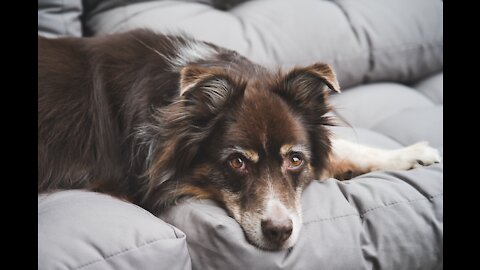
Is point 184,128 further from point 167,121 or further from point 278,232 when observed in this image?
point 278,232

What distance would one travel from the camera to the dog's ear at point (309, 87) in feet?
7.09

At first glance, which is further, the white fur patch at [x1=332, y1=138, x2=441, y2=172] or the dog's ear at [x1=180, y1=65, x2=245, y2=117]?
the white fur patch at [x1=332, y1=138, x2=441, y2=172]

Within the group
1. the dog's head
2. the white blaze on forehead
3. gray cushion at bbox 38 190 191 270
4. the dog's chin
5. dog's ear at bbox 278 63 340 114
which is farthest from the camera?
the white blaze on forehead

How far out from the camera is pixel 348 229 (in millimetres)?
1983

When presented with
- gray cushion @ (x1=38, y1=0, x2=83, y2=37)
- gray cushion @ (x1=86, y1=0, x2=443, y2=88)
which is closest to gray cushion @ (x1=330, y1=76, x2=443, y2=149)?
gray cushion @ (x1=86, y1=0, x2=443, y2=88)

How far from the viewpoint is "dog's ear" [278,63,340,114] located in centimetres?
216

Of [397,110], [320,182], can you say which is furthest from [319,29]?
[320,182]

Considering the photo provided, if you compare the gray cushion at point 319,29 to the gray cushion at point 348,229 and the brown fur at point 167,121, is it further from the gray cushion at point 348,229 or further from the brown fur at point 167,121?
the gray cushion at point 348,229

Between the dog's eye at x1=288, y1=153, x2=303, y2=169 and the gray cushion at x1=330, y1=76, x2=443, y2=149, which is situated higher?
the dog's eye at x1=288, y1=153, x2=303, y2=169

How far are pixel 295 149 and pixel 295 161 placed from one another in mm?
57

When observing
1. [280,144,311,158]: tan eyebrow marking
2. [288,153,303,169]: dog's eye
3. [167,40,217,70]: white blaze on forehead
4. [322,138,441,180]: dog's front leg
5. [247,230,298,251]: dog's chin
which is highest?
[167,40,217,70]: white blaze on forehead

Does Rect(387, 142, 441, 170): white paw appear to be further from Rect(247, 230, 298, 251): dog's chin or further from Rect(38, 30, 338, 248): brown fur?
Rect(247, 230, 298, 251): dog's chin

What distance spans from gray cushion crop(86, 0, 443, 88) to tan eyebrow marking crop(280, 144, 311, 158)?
4.13 feet

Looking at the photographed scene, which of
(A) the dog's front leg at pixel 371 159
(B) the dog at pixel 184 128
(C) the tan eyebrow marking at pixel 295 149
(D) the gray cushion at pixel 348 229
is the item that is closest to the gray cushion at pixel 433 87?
(A) the dog's front leg at pixel 371 159
